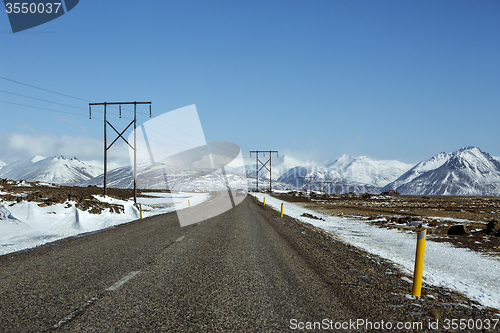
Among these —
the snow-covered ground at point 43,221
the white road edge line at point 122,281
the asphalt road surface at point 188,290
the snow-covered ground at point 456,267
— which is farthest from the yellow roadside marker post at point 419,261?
the snow-covered ground at point 43,221

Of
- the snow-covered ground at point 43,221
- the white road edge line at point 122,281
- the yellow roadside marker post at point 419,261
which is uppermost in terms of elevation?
the yellow roadside marker post at point 419,261

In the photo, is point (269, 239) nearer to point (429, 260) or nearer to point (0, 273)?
point (429, 260)

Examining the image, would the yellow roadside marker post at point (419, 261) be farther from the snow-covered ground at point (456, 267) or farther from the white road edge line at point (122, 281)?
the white road edge line at point (122, 281)

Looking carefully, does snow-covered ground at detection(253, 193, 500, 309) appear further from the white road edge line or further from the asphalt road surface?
the white road edge line

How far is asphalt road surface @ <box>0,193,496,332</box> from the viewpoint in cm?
483

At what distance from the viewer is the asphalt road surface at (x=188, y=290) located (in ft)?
15.9

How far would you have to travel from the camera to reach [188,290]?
6293 mm

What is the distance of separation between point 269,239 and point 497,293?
7546 millimetres

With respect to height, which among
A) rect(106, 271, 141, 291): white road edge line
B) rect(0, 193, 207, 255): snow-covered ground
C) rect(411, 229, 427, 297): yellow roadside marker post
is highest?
rect(411, 229, 427, 297): yellow roadside marker post

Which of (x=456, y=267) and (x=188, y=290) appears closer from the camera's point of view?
(x=188, y=290)

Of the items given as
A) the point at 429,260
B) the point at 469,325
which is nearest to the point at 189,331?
the point at 469,325

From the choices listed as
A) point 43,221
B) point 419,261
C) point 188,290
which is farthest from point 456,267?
→ point 43,221

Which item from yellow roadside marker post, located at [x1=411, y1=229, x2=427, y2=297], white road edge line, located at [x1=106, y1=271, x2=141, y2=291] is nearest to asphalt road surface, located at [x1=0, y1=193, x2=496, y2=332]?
white road edge line, located at [x1=106, y1=271, x2=141, y2=291]

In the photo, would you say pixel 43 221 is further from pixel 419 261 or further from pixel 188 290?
pixel 419 261
